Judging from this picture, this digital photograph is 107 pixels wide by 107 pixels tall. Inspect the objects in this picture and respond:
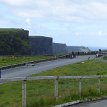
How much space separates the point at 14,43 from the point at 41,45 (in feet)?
20.9

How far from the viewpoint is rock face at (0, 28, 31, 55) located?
10669 centimetres

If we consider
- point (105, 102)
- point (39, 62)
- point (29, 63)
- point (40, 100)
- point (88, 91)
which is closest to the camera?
point (40, 100)

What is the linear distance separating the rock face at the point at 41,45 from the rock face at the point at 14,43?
5.78 feet

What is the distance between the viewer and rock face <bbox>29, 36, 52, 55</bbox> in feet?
368

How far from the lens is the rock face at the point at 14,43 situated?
350 feet

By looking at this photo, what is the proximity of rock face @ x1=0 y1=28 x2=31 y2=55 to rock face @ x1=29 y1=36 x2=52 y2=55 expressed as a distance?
1763 millimetres

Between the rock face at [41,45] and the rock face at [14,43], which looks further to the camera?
the rock face at [41,45]

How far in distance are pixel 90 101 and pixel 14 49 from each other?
92300 mm

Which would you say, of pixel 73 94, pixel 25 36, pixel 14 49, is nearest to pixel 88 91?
pixel 73 94

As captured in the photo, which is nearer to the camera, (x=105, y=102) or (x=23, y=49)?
(x=105, y=102)

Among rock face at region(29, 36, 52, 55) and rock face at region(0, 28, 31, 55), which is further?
rock face at region(29, 36, 52, 55)

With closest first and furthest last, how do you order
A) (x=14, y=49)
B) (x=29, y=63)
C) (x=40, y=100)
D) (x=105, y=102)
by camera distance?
(x=40, y=100) → (x=105, y=102) → (x=29, y=63) → (x=14, y=49)

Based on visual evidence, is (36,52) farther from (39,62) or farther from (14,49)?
(39,62)

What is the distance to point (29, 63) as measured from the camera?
186 ft
